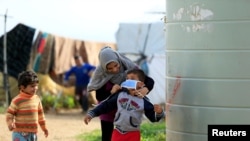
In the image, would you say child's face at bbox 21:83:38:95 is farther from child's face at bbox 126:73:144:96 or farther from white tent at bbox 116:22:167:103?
white tent at bbox 116:22:167:103

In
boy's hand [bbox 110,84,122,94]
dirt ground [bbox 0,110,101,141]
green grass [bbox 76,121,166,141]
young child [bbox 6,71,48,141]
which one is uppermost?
boy's hand [bbox 110,84,122,94]

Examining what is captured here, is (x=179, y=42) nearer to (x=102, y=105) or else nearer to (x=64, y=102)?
(x=102, y=105)

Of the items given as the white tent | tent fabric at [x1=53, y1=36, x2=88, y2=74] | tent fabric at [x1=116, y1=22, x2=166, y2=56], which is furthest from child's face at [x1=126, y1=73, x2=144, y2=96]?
tent fabric at [x1=53, y1=36, x2=88, y2=74]

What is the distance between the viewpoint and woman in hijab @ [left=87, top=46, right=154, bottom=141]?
6.58 meters

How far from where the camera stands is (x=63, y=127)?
12.9 meters

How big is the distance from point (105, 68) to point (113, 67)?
89 mm

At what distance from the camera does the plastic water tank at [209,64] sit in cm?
570

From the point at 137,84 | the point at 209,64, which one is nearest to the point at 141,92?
the point at 137,84

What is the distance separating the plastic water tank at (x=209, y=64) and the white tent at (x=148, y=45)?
11447 millimetres

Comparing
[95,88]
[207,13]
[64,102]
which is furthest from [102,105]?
[64,102]

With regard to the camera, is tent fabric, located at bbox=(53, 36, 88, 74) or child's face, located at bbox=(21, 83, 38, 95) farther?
tent fabric, located at bbox=(53, 36, 88, 74)

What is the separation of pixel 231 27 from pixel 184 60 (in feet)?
1.76

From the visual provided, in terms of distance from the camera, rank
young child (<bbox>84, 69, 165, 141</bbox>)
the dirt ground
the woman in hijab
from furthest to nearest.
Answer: the dirt ground → the woman in hijab → young child (<bbox>84, 69, 165, 141</bbox>)

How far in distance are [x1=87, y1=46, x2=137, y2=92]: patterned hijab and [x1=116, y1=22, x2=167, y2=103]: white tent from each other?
10766 mm
